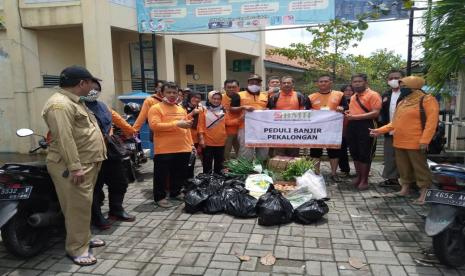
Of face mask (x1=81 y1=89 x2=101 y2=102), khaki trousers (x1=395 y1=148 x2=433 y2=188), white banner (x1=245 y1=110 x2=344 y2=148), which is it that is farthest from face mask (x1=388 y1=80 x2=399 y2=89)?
face mask (x1=81 y1=89 x2=101 y2=102)

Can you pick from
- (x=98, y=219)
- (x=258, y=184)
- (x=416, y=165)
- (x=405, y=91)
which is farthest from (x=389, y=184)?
(x=98, y=219)

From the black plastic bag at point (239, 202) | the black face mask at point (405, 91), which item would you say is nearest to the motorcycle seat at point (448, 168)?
the black face mask at point (405, 91)

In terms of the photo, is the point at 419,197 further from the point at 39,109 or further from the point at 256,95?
the point at 39,109

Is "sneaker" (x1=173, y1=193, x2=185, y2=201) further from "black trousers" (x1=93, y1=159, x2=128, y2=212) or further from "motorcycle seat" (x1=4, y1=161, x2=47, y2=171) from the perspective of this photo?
"motorcycle seat" (x1=4, y1=161, x2=47, y2=171)

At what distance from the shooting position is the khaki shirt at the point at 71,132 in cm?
353

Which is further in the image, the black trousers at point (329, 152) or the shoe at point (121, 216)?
the black trousers at point (329, 152)

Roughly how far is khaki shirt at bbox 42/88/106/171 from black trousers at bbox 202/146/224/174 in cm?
254

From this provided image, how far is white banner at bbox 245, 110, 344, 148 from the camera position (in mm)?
6352

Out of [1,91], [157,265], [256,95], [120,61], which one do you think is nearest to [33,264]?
[157,265]

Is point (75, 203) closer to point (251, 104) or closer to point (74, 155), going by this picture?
point (74, 155)

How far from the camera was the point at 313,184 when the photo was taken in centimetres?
535

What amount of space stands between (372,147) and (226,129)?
2.37 meters

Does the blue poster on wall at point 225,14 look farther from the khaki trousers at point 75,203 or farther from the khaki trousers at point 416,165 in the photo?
the khaki trousers at point 75,203

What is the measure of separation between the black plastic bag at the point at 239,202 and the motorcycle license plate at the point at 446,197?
2.04 m
